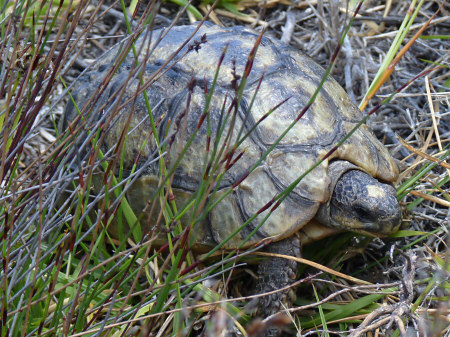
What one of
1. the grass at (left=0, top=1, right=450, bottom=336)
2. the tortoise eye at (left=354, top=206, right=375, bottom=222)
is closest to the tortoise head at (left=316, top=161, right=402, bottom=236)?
the tortoise eye at (left=354, top=206, right=375, bottom=222)

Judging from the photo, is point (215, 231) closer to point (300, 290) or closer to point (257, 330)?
point (300, 290)

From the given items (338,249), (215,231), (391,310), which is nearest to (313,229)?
(338,249)

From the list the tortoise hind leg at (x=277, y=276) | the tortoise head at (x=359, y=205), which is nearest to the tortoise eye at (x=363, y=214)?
the tortoise head at (x=359, y=205)

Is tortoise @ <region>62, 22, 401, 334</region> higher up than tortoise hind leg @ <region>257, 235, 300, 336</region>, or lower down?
higher up

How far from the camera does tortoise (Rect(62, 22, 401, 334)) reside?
87.9 inches

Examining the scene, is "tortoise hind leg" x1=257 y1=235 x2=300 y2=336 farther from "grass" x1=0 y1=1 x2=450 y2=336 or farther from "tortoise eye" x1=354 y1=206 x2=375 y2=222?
"tortoise eye" x1=354 y1=206 x2=375 y2=222

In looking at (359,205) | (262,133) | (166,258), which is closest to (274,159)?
(262,133)

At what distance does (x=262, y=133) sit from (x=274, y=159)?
4.4 inches

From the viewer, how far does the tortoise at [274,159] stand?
87.9 inches

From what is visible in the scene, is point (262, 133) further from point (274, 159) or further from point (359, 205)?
point (359, 205)

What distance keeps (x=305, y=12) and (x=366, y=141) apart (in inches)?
52.6

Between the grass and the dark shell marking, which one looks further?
the dark shell marking

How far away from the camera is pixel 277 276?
227 cm

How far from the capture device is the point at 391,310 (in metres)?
1.89
